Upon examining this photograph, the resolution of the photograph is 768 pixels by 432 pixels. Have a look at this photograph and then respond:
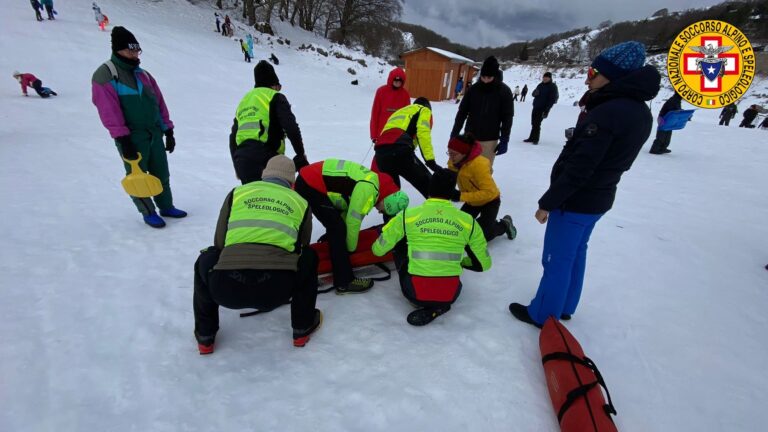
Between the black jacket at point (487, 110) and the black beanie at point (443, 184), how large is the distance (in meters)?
1.91

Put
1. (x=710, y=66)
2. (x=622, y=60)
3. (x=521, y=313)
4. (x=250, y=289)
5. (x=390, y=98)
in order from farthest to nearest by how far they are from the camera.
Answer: (x=710, y=66), (x=390, y=98), (x=521, y=313), (x=250, y=289), (x=622, y=60)

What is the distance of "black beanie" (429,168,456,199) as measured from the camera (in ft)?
7.27

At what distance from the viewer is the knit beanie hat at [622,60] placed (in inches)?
65.6

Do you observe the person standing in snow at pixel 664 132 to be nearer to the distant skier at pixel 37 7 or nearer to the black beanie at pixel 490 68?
the black beanie at pixel 490 68

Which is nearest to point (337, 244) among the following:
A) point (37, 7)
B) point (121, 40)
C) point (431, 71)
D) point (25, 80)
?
point (121, 40)

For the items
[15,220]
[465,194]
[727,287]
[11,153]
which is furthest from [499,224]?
[11,153]

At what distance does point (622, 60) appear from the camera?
1.68 meters

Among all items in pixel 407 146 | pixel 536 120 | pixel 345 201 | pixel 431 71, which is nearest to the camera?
pixel 345 201

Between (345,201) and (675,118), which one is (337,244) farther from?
(675,118)

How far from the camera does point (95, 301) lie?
2316mm

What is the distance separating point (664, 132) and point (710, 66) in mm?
1369

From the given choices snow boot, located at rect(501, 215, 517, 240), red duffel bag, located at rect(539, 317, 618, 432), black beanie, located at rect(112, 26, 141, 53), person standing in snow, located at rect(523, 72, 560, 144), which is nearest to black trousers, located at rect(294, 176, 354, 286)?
red duffel bag, located at rect(539, 317, 618, 432)

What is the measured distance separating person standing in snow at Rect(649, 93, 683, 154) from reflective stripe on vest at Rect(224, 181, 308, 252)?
8358 mm

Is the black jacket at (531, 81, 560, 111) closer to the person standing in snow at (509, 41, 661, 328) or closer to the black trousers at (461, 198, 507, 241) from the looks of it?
the black trousers at (461, 198, 507, 241)
